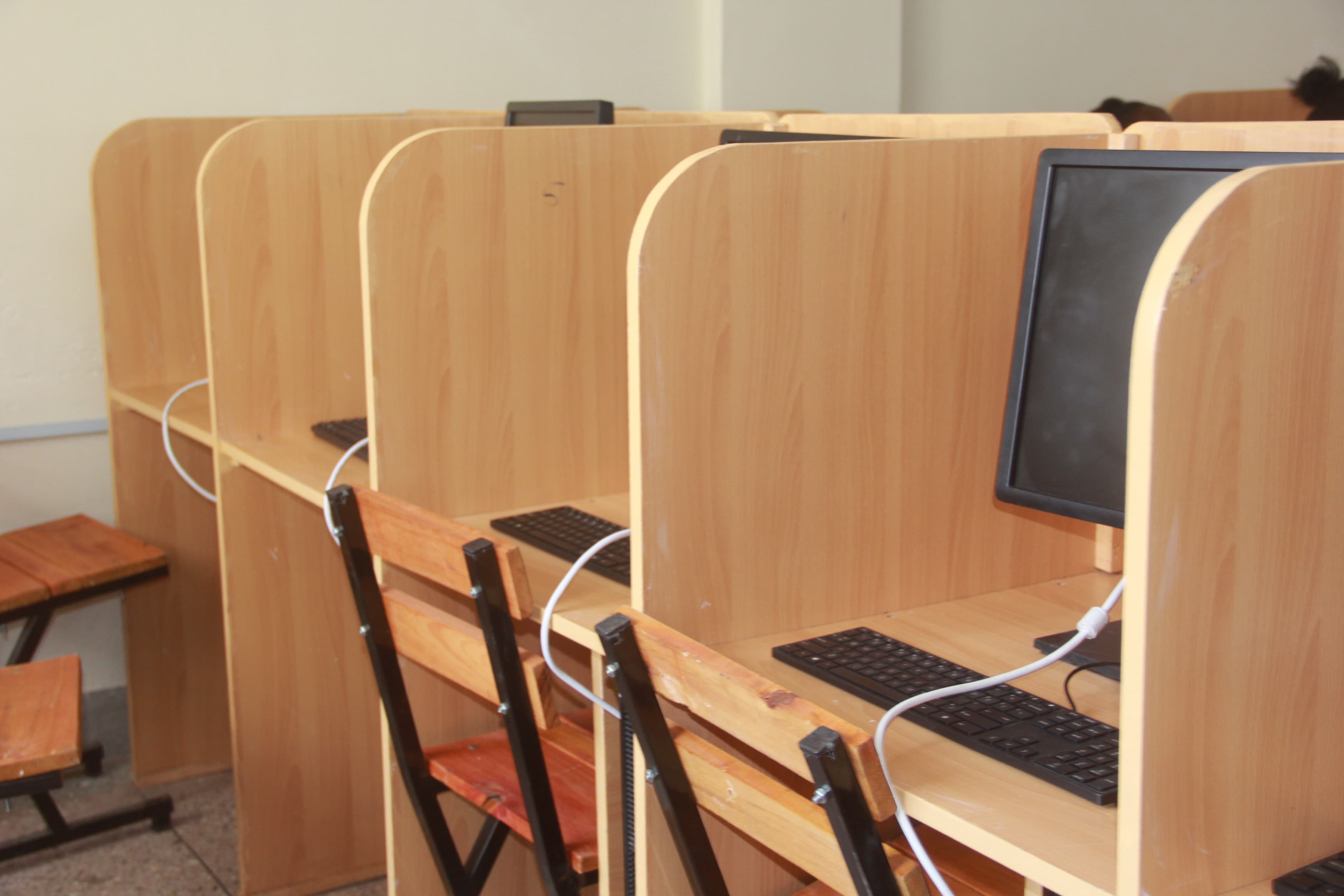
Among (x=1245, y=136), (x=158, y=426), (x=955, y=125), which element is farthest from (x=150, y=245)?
(x=1245, y=136)

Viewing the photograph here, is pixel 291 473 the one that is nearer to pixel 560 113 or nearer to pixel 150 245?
pixel 560 113

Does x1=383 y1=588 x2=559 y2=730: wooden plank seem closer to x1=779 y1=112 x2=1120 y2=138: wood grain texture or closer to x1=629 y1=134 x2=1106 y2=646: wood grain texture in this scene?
x1=629 y1=134 x2=1106 y2=646: wood grain texture

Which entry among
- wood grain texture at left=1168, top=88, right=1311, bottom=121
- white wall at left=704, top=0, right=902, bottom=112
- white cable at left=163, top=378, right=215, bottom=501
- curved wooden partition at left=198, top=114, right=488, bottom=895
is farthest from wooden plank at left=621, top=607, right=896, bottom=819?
wood grain texture at left=1168, top=88, right=1311, bottom=121

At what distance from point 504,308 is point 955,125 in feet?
2.05

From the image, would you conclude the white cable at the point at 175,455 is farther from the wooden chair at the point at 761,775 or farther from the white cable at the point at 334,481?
the wooden chair at the point at 761,775

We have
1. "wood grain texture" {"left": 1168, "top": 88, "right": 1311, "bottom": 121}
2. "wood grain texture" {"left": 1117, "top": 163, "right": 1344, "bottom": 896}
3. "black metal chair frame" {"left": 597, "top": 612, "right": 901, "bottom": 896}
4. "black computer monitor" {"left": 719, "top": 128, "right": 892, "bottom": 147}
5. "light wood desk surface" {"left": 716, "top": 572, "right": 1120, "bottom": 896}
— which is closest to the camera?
"wood grain texture" {"left": 1117, "top": 163, "right": 1344, "bottom": 896}

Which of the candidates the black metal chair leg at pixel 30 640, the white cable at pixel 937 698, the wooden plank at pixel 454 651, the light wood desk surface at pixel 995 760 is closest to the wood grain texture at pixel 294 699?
the black metal chair leg at pixel 30 640

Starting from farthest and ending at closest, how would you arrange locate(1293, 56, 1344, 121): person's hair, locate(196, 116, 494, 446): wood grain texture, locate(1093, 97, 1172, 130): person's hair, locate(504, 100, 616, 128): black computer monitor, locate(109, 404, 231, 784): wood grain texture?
locate(1293, 56, 1344, 121): person's hair < locate(1093, 97, 1172, 130): person's hair < locate(109, 404, 231, 784): wood grain texture < locate(196, 116, 494, 446): wood grain texture < locate(504, 100, 616, 128): black computer monitor

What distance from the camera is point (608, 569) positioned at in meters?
→ 1.46

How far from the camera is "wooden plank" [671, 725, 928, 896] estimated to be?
3.06ft

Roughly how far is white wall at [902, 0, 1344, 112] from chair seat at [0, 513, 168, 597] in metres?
2.53

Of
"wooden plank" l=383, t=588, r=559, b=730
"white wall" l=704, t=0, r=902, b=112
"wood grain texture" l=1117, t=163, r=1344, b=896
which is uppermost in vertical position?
"white wall" l=704, t=0, r=902, b=112

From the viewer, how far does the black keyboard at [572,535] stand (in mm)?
1479

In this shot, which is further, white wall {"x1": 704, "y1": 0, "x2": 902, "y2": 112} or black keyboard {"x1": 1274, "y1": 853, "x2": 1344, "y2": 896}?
white wall {"x1": 704, "y1": 0, "x2": 902, "y2": 112}
